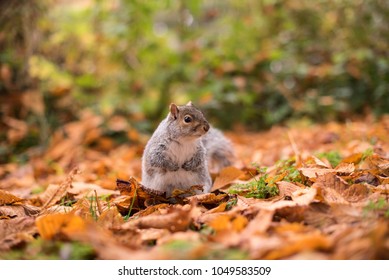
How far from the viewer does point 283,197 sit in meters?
2.38

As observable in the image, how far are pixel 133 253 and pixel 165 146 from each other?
4.85 feet

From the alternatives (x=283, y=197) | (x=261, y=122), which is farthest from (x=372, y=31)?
(x=283, y=197)

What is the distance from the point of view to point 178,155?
307 centimetres

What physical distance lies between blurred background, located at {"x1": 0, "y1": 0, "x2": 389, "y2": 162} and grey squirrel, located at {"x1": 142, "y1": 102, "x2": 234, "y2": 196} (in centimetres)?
298

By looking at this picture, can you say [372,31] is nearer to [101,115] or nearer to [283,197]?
[101,115]

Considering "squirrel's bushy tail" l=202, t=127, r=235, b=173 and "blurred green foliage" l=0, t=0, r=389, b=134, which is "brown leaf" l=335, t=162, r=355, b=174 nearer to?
"squirrel's bushy tail" l=202, t=127, r=235, b=173

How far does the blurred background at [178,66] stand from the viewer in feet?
20.8

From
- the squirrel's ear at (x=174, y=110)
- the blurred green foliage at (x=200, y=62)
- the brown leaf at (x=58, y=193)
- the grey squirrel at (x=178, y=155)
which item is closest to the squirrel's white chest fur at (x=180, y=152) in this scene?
the grey squirrel at (x=178, y=155)

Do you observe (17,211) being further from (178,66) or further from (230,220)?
(178,66)

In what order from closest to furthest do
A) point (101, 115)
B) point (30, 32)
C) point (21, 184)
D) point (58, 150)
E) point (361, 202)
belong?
point (361, 202), point (21, 184), point (58, 150), point (30, 32), point (101, 115)

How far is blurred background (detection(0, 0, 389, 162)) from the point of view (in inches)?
249

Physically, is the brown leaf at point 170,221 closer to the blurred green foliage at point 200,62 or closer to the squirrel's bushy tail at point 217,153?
the squirrel's bushy tail at point 217,153

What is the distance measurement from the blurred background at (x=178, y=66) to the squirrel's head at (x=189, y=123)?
2.97 metres

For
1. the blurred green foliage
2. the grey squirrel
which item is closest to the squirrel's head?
the grey squirrel
